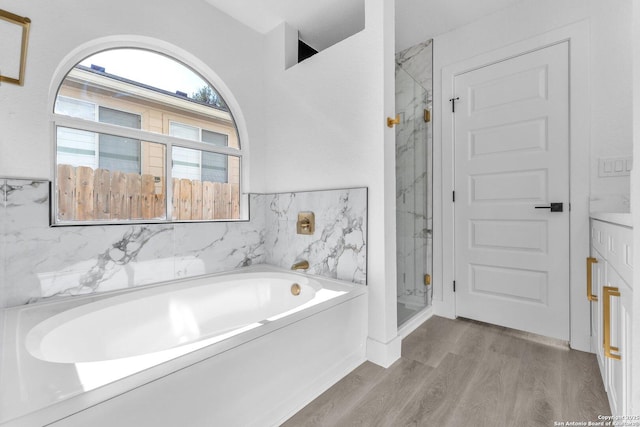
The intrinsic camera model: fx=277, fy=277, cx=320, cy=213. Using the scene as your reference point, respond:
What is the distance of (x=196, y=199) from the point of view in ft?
7.07

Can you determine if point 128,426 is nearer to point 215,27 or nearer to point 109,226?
point 109,226

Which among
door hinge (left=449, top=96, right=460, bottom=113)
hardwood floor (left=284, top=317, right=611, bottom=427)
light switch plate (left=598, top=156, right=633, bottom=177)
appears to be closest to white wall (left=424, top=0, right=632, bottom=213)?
light switch plate (left=598, top=156, right=633, bottom=177)

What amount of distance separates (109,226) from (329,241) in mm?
1380

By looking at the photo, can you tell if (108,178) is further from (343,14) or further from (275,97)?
(343,14)

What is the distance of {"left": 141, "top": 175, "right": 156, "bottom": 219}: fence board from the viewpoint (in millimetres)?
1889

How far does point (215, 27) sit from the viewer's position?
2.17 metres

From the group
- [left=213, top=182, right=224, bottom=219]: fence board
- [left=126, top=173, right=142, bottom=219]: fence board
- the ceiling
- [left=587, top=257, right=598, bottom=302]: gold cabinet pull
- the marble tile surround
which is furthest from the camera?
[left=213, top=182, right=224, bottom=219]: fence board

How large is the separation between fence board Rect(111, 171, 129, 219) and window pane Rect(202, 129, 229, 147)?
66 cm

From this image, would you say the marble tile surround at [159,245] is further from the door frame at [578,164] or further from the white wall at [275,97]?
the door frame at [578,164]

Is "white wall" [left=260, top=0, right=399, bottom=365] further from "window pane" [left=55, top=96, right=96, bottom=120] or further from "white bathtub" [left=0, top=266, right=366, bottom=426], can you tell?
"window pane" [left=55, top=96, right=96, bottom=120]

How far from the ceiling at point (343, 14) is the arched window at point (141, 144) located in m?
0.70

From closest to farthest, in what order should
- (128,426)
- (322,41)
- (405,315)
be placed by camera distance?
(128,426), (405,315), (322,41)

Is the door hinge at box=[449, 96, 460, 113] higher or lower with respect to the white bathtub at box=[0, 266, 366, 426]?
higher

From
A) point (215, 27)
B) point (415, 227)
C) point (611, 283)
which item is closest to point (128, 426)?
point (611, 283)
